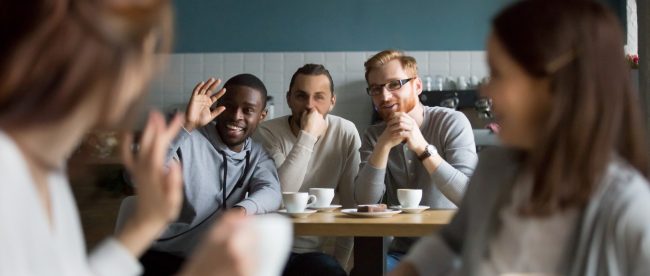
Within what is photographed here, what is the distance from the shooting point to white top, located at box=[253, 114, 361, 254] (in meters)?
3.06

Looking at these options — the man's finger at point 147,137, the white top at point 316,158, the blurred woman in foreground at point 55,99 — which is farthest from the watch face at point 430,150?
the blurred woman in foreground at point 55,99

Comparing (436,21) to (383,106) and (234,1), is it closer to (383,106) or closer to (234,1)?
(234,1)

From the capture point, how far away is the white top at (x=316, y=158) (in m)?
3.06

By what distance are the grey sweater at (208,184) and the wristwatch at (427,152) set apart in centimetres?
50

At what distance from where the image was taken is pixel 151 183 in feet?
3.22

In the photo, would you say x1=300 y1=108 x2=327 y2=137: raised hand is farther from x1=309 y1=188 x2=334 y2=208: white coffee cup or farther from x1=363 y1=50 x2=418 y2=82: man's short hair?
x1=309 y1=188 x2=334 y2=208: white coffee cup

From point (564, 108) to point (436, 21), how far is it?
5954mm

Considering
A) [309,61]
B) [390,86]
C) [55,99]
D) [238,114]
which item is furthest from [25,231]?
[309,61]

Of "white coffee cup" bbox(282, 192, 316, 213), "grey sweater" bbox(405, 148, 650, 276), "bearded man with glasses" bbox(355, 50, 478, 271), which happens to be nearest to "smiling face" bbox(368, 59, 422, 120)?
"bearded man with glasses" bbox(355, 50, 478, 271)

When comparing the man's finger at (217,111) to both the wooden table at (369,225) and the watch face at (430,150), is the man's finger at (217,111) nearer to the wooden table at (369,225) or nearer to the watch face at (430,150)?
the wooden table at (369,225)

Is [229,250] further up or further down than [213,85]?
further down

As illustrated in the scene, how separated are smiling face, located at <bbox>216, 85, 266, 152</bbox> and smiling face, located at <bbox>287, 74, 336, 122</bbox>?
1.02 feet

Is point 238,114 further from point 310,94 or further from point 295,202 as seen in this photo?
point 295,202

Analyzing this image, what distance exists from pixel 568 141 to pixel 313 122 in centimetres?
225
